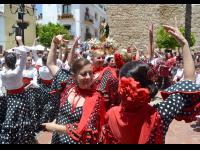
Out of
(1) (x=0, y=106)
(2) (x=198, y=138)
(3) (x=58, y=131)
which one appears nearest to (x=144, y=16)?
(2) (x=198, y=138)

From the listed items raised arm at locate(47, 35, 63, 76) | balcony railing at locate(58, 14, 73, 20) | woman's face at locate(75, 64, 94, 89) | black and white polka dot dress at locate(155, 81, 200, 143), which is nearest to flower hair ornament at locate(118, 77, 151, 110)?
black and white polka dot dress at locate(155, 81, 200, 143)

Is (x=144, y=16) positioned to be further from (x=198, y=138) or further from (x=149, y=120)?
(x=149, y=120)

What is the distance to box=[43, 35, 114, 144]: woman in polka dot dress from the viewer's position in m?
3.38

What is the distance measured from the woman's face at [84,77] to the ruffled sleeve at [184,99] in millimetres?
987

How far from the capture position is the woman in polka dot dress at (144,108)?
8.74ft

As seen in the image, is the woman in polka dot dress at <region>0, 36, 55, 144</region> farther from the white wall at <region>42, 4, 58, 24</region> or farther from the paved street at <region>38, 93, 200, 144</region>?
the white wall at <region>42, 4, 58, 24</region>

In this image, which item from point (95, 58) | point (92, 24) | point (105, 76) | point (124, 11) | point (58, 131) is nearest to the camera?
point (58, 131)

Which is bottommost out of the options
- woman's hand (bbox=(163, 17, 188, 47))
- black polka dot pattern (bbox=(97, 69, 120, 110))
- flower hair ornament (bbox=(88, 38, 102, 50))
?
black polka dot pattern (bbox=(97, 69, 120, 110))

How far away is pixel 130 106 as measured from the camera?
106 inches

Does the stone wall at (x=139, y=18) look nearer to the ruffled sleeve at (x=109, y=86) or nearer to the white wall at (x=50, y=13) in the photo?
the white wall at (x=50, y=13)

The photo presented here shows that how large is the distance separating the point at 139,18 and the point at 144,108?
30.2 meters

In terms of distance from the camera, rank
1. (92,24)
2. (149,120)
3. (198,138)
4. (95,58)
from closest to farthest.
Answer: (149,120), (95,58), (198,138), (92,24)

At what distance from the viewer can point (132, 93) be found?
263cm
